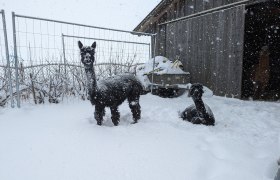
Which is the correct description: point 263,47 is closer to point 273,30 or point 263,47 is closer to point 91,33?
point 273,30

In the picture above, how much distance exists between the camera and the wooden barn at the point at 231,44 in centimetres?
807

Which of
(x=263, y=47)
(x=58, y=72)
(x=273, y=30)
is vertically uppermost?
(x=273, y=30)

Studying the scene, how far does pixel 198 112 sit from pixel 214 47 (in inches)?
184

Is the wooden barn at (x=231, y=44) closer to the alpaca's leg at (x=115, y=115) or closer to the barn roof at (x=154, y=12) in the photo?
the barn roof at (x=154, y=12)

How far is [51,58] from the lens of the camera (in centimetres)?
643

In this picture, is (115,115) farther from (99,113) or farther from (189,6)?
(189,6)

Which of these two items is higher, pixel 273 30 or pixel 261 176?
pixel 273 30

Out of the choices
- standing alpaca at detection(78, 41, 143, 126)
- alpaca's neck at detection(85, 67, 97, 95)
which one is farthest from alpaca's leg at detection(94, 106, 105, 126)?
alpaca's neck at detection(85, 67, 97, 95)

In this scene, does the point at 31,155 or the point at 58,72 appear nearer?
the point at 31,155

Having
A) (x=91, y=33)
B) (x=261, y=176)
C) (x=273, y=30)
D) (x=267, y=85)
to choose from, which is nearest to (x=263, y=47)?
(x=273, y=30)

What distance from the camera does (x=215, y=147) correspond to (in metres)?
3.41

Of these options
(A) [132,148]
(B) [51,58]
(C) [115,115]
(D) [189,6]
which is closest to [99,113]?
(C) [115,115]

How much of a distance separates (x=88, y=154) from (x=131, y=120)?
1997 millimetres

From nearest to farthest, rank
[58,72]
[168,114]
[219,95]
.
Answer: [168,114] < [58,72] < [219,95]
